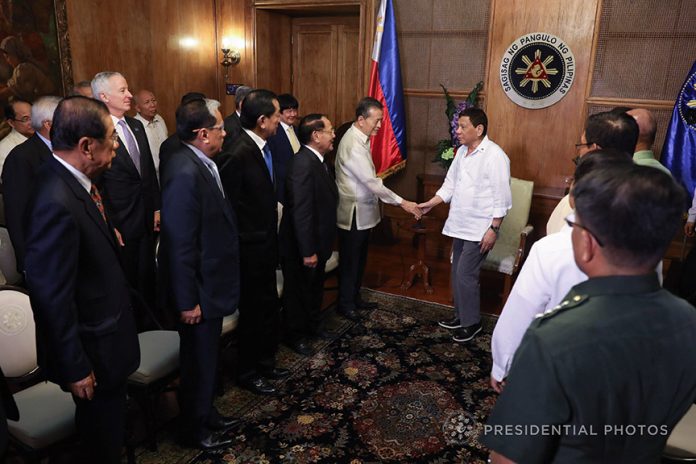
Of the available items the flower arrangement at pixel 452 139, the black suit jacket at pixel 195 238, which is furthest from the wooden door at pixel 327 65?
the black suit jacket at pixel 195 238

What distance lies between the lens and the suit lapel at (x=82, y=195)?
1.67 meters

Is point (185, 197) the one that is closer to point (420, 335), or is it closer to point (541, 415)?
point (541, 415)

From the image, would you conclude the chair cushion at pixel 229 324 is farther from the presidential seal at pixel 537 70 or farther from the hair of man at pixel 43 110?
the presidential seal at pixel 537 70

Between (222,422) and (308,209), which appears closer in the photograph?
(222,422)

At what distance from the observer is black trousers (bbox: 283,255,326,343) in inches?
130

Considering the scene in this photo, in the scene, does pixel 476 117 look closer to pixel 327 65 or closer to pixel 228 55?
pixel 327 65

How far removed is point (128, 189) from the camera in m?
3.40

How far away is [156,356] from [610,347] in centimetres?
196

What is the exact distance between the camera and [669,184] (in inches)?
38.0

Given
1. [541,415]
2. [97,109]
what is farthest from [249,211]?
[541,415]

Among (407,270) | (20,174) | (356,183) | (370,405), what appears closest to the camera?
(370,405)

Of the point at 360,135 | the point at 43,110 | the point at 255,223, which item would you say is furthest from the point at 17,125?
the point at 360,135

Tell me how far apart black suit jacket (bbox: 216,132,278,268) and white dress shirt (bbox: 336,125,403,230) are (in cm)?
104

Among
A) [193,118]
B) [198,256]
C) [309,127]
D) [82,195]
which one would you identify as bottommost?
[198,256]
